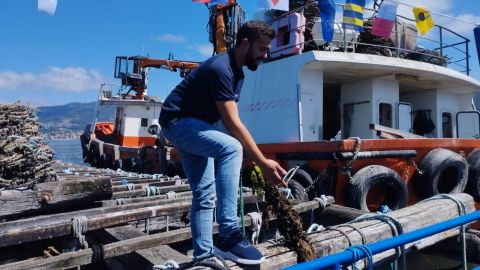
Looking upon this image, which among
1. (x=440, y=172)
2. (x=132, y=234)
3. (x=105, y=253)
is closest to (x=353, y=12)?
(x=440, y=172)

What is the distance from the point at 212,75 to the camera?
246 cm

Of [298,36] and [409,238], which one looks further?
[298,36]

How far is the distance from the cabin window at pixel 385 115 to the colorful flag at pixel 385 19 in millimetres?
1698

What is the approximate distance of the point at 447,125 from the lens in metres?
10.9

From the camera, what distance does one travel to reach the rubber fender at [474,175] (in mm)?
7554

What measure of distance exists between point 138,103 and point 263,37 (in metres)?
18.9

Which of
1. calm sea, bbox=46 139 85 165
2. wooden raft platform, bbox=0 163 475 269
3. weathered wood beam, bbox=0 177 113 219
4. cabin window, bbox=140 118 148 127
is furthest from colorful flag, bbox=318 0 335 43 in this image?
cabin window, bbox=140 118 148 127

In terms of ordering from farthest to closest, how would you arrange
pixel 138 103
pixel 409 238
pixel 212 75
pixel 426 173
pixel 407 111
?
1. pixel 138 103
2. pixel 407 111
3. pixel 426 173
4. pixel 212 75
5. pixel 409 238

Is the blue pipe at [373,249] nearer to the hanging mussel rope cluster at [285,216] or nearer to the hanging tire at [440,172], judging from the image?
the hanging mussel rope cluster at [285,216]

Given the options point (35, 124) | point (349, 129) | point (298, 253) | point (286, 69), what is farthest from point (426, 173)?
point (35, 124)

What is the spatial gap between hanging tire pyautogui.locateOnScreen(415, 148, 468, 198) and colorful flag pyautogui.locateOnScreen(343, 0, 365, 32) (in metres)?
3.21

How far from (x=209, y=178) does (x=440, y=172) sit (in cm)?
568

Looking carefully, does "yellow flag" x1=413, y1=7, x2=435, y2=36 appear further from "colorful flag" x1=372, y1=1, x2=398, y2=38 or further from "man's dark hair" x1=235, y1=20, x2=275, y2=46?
"man's dark hair" x1=235, y1=20, x2=275, y2=46

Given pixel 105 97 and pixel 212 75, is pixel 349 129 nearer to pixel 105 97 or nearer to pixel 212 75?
pixel 212 75
